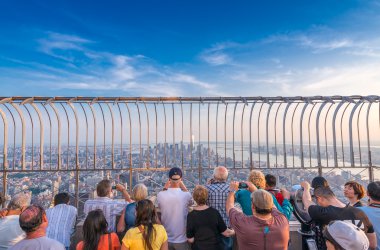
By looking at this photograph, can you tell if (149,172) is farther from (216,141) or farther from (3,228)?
(3,228)

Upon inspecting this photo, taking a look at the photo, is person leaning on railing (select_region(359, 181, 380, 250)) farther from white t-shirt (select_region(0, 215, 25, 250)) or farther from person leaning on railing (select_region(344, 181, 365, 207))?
white t-shirt (select_region(0, 215, 25, 250))

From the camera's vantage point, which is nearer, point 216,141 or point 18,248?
point 18,248

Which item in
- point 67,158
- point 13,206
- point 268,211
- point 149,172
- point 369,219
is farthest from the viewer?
point 149,172

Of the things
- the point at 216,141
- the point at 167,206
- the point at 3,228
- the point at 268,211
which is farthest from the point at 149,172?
the point at 268,211

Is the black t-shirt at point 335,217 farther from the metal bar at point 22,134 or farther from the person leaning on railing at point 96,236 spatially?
the metal bar at point 22,134

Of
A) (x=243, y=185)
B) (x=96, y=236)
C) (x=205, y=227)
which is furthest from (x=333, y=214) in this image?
(x=96, y=236)

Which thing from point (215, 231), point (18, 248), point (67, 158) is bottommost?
point (215, 231)

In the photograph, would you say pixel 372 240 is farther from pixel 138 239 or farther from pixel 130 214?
pixel 130 214
